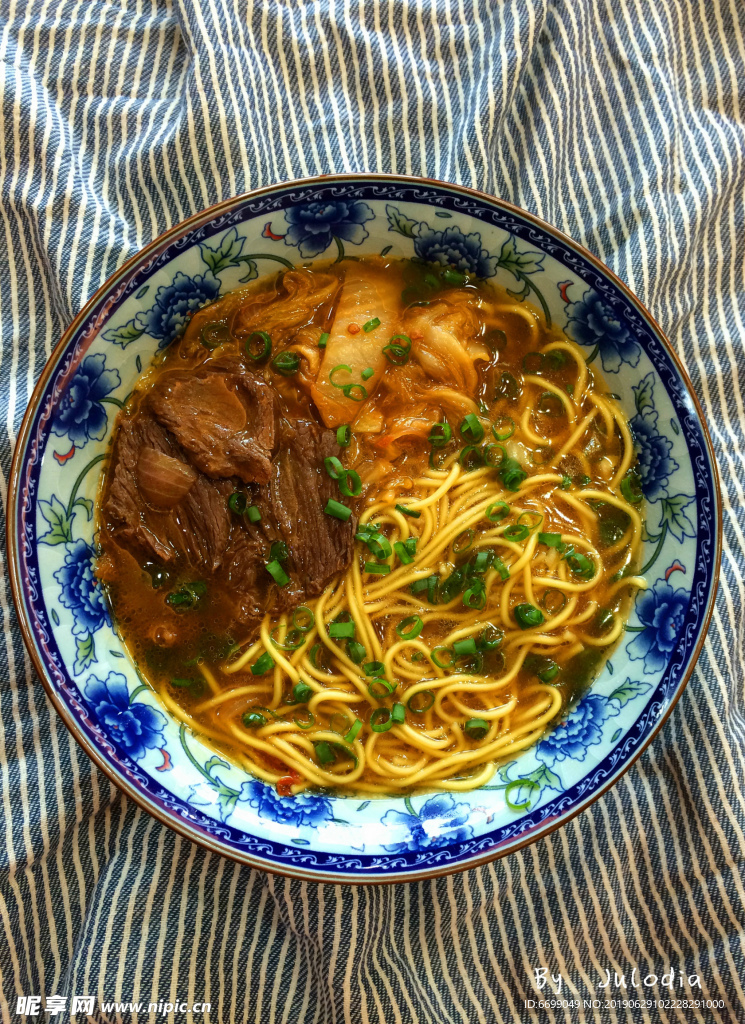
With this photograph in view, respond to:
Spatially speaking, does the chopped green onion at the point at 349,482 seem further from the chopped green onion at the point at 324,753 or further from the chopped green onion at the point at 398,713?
the chopped green onion at the point at 324,753

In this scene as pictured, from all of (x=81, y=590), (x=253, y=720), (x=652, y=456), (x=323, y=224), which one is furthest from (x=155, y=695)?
(x=652, y=456)

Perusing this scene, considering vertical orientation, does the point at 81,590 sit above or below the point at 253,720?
above

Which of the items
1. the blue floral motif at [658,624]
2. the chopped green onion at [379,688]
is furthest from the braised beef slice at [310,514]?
the blue floral motif at [658,624]

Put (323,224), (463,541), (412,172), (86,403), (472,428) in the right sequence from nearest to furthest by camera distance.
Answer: (86,403) < (323,224) < (472,428) < (463,541) < (412,172)

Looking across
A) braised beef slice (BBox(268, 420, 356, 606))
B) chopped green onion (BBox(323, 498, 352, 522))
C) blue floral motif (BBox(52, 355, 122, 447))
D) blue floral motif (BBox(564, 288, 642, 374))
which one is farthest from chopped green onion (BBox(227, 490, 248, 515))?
blue floral motif (BBox(564, 288, 642, 374))

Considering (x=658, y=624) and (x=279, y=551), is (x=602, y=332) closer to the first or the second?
(x=658, y=624)

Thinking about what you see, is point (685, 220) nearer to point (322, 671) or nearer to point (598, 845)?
point (322, 671)

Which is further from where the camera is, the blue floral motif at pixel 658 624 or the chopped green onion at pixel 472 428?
the chopped green onion at pixel 472 428
